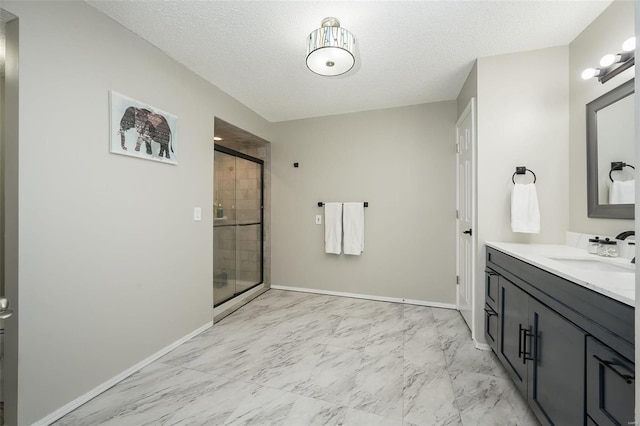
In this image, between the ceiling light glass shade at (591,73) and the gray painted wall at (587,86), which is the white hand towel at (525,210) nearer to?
the gray painted wall at (587,86)

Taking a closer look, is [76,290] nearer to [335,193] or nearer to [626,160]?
[335,193]

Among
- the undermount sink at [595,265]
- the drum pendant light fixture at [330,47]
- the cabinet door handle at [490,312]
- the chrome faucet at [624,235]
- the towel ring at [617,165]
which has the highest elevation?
the drum pendant light fixture at [330,47]

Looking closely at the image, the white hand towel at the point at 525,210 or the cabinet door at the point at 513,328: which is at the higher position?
the white hand towel at the point at 525,210

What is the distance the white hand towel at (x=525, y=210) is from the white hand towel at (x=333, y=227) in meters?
1.85

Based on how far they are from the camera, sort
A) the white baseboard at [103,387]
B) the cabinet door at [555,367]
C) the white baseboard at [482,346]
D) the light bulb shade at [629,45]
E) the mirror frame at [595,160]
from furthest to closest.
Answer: the white baseboard at [482,346] → the mirror frame at [595,160] → the white baseboard at [103,387] → the light bulb shade at [629,45] → the cabinet door at [555,367]

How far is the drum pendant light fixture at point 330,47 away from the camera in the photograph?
160 cm

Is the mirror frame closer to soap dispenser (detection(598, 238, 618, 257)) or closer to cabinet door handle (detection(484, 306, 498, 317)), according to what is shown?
soap dispenser (detection(598, 238, 618, 257))

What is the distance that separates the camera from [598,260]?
147cm

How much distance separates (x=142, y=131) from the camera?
1.88 meters

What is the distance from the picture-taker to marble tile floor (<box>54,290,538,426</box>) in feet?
4.74

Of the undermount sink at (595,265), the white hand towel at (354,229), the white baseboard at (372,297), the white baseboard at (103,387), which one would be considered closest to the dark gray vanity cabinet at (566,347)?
the undermount sink at (595,265)

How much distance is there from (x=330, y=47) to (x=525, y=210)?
177cm

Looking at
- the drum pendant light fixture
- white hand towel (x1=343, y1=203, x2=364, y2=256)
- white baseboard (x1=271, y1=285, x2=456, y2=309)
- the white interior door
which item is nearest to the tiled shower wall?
white baseboard (x1=271, y1=285, x2=456, y2=309)

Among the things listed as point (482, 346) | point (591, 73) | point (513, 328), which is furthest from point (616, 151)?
point (482, 346)
